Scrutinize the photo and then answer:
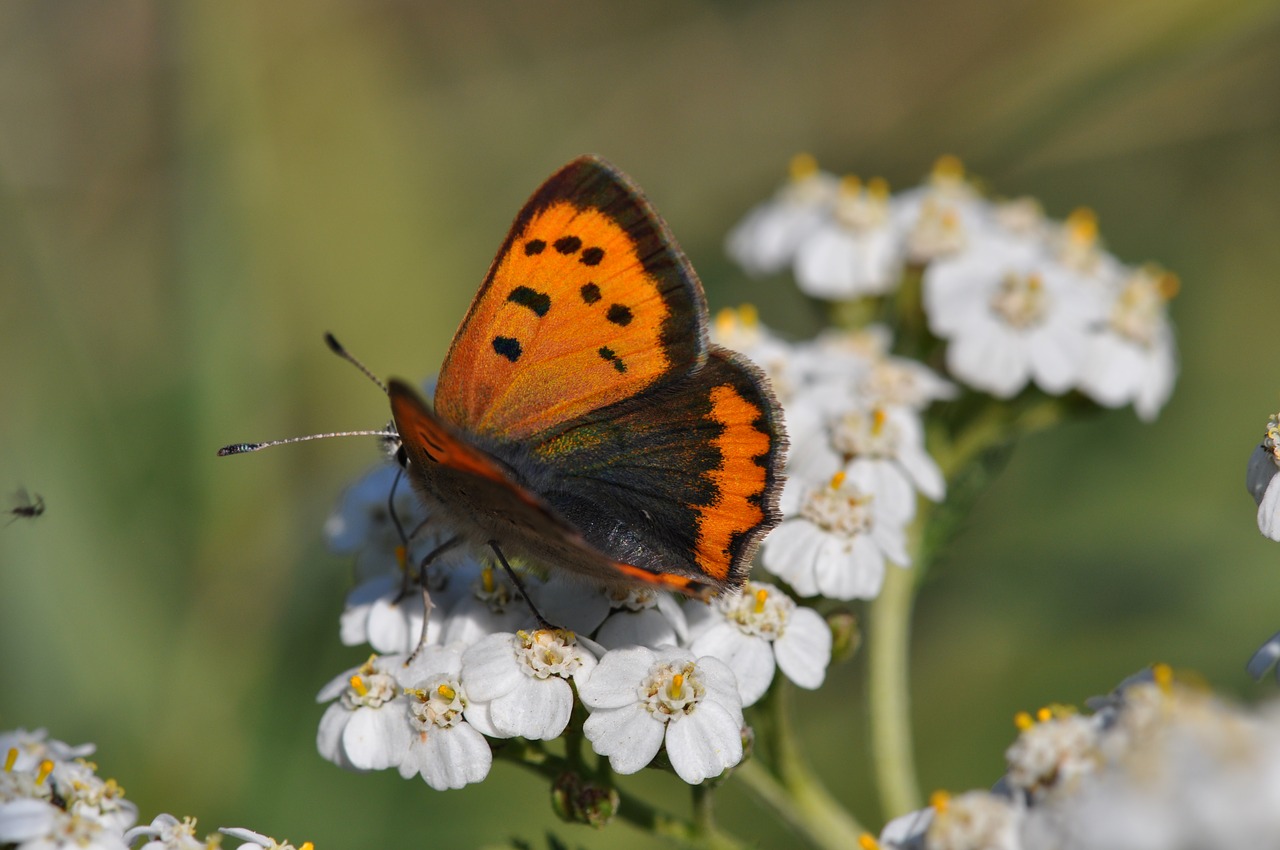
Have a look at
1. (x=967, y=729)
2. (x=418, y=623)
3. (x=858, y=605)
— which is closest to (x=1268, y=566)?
(x=967, y=729)

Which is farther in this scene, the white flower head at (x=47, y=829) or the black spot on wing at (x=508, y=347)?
the black spot on wing at (x=508, y=347)

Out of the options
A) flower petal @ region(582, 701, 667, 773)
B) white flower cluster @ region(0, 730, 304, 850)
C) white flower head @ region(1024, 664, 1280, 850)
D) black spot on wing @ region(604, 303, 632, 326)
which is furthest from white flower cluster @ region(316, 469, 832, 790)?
white flower head @ region(1024, 664, 1280, 850)

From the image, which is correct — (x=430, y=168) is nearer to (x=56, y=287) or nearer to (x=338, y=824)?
(x=56, y=287)

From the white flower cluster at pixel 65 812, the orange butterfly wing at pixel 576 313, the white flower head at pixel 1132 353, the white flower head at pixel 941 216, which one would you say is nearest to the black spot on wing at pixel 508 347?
the orange butterfly wing at pixel 576 313

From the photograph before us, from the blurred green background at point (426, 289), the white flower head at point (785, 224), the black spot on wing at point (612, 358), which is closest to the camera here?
the black spot on wing at point (612, 358)

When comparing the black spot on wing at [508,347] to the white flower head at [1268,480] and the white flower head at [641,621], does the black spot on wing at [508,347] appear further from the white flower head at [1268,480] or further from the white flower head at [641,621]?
the white flower head at [1268,480]

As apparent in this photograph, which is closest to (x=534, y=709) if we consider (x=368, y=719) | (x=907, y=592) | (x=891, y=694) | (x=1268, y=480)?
(x=368, y=719)
